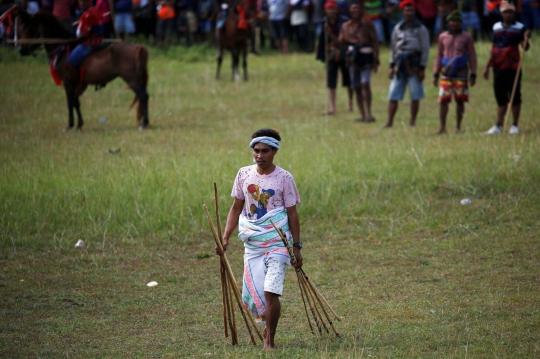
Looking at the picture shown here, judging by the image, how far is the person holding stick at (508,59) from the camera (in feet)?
40.9

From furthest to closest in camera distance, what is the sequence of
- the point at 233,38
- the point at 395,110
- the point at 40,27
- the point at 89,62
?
the point at 233,38 → the point at 40,27 → the point at 89,62 → the point at 395,110

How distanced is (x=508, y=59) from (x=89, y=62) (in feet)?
21.8

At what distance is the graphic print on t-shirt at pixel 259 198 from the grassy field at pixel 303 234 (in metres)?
0.87

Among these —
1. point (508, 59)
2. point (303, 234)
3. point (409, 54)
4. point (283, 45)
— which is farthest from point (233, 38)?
point (303, 234)

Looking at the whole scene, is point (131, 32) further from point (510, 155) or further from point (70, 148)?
point (510, 155)

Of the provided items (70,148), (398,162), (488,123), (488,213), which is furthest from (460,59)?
(70,148)

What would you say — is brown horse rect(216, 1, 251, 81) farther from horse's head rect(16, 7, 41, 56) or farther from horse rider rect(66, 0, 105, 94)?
horse's head rect(16, 7, 41, 56)

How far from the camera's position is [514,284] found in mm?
7043

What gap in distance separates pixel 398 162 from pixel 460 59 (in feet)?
8.62

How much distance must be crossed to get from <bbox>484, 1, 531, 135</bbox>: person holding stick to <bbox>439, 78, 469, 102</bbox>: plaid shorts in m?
0.35

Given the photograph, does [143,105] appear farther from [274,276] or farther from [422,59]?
[274,276]

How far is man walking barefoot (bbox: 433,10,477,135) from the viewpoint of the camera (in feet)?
41.5

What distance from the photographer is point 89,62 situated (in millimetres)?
14258

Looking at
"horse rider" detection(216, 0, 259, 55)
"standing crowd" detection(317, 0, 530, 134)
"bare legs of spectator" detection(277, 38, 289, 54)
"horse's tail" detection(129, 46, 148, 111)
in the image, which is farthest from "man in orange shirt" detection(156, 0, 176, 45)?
"horse's tail" detection(129, 46, 148, 111)
